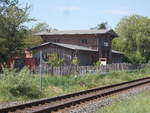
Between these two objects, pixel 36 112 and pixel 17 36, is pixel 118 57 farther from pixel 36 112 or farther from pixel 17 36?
pixel 36 112

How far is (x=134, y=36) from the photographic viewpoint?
70750mm

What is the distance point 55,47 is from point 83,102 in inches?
1329

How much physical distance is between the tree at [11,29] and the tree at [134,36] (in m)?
35.2

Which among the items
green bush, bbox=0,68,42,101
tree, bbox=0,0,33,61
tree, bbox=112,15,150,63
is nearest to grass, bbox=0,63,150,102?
green bush, bbox=0,68,42,101

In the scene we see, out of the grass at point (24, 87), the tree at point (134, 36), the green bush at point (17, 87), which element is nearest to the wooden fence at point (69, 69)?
the grass at point (24, 87)

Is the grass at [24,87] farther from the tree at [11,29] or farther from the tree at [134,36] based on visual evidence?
the tree at [134,36]

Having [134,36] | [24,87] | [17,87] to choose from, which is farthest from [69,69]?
[134,36]

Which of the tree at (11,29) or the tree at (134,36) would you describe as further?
the tree at (134,36)

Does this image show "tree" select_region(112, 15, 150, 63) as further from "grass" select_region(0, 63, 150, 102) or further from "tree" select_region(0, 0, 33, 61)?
"grass" select_region(0, 63, 150, 102)

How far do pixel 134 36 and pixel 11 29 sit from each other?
3920cm

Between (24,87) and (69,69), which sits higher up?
(24,87)

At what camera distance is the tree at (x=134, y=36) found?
2753 inches

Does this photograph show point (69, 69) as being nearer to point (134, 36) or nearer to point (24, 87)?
point (24, 87)

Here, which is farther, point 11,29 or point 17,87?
point 11,29
